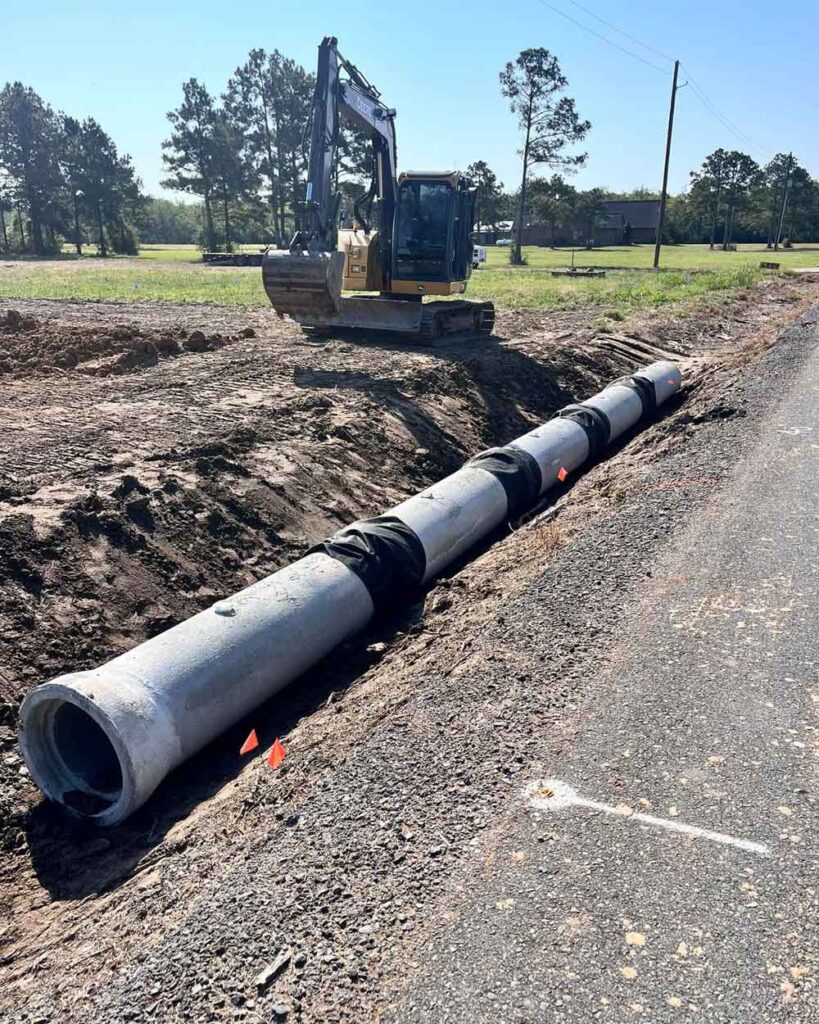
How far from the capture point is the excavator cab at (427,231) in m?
15.6

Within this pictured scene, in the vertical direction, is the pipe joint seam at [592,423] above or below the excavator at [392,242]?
below

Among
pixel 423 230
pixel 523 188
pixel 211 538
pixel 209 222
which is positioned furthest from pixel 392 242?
pixel 209 222

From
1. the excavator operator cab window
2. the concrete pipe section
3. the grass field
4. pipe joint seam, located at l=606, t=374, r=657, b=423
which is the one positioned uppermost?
the excavator operator cab window

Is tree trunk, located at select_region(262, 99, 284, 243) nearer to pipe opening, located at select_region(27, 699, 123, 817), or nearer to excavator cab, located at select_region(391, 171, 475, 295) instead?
excavator cab, located at select_region(391, 171, 475, 295)

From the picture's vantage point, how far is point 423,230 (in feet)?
52.1

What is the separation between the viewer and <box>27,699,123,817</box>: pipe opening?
16.1 feet

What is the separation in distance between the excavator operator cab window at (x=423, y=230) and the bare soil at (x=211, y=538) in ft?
4.82

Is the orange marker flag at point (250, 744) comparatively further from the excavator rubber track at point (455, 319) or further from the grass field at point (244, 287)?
the grass field at point (244, 287)

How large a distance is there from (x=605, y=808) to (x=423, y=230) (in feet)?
45.5

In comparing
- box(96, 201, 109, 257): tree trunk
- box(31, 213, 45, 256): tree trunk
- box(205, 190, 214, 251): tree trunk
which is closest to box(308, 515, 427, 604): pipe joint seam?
box(205, 190, 214, 251): tree trunk

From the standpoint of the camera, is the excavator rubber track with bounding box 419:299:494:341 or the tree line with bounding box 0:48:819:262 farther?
the tree line with bounding box 0:48:819:262

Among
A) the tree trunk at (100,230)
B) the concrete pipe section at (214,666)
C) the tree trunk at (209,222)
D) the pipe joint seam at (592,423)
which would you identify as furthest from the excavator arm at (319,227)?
the tree trunk at (100,230)

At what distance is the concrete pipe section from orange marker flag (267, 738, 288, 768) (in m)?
0.42

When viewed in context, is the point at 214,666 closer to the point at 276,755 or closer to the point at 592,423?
the point at 276,755
